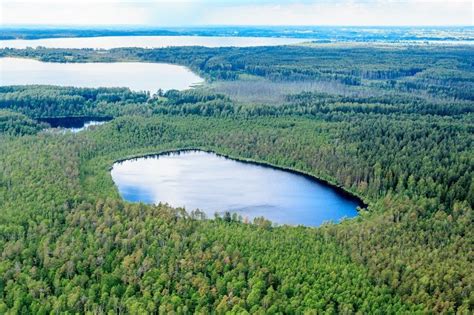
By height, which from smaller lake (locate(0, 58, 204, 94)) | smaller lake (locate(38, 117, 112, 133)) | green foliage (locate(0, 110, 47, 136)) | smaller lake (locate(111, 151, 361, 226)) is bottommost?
smaller lake (locate(111, 151, 361, 226))

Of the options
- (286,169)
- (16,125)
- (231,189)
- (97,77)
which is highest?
(97,77)

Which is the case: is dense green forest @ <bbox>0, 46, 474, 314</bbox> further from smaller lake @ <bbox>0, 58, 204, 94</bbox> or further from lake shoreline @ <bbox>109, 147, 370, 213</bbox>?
smaller lake @ <bbox>0, 58, 204, 94</bbox>

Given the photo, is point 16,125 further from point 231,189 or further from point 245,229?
point 245,229

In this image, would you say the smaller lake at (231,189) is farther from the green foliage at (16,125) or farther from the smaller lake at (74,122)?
the smaller lake at (74,122)

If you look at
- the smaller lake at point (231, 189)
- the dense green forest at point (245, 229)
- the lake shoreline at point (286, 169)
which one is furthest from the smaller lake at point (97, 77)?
the smaller lake at point (231, 189)

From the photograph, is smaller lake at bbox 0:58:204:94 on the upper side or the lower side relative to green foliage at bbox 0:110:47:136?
upper

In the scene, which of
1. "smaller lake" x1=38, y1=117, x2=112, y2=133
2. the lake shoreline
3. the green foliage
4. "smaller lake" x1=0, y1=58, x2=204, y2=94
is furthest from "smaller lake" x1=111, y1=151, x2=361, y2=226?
"smaller lake" x1=0, y1=58, x2=204, y2=94

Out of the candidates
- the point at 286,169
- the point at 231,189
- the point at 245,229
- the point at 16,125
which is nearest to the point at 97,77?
the point at 16,125
